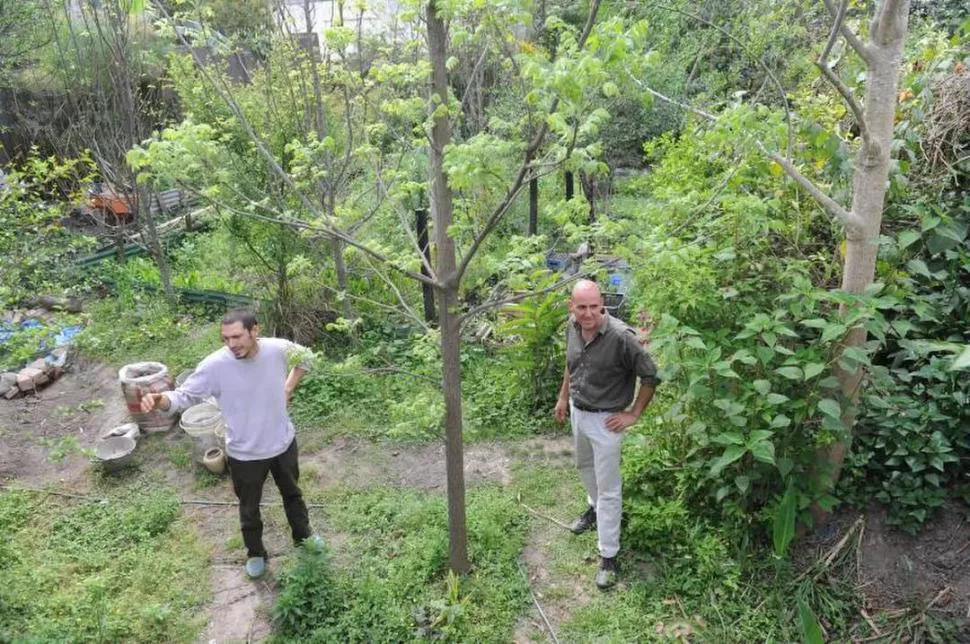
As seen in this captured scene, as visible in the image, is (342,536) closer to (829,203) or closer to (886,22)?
(829,203)

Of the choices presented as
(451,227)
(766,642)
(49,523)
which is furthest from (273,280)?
(766,642)

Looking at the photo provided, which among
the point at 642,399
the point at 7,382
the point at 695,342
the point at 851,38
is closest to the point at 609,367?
the point at 642,399

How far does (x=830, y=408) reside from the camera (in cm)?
316

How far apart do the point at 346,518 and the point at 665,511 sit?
2182 millimetres

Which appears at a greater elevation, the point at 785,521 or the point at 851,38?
the point at 851,38

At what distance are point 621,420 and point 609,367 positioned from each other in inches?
12.4

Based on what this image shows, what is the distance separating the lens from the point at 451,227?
2959 millimetres

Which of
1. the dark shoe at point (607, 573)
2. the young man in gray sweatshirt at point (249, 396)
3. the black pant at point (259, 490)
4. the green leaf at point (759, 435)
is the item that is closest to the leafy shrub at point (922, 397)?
the green leaf at point (759, 435)

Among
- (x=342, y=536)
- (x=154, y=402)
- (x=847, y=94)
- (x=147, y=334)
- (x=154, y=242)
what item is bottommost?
(x=342, y=536)

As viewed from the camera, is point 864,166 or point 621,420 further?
point 621,420

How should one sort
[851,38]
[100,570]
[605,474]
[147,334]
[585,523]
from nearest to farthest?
[851,38]
[605,474]
[100,570]
[585,523]
[147,334]

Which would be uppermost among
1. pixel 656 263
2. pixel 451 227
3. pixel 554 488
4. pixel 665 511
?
pixel 451 227

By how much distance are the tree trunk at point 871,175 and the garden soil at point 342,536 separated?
54 centimetres

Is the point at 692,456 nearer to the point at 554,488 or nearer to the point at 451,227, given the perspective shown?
the point at 554,488
